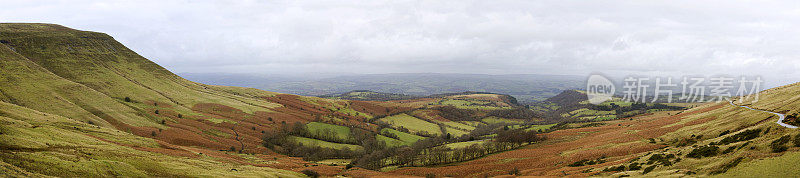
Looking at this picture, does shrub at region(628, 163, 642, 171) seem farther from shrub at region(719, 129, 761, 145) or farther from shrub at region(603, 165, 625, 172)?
shrub at region(719, 129, 761, 145)

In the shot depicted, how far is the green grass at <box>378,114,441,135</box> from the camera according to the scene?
169225mm

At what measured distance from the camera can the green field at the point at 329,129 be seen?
130250mm

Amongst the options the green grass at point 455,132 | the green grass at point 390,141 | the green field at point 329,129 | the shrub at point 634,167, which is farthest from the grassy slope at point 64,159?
the green grass at point 455,132

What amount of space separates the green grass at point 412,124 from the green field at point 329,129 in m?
38.9

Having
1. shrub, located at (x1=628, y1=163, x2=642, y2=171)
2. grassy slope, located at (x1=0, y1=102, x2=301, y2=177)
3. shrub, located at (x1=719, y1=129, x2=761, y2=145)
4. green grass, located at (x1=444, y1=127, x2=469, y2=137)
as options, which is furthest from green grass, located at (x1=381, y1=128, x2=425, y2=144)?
shrub, located at (x1=719, y1=129, x2=761, y2=145)

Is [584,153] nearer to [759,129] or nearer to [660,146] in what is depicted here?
[660,146]

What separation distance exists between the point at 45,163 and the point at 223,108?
108225 millimetres

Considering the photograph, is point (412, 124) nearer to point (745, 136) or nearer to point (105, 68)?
point (105, 68)

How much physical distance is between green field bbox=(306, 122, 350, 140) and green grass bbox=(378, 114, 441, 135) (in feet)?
128

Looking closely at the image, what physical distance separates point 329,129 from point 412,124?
203 ft

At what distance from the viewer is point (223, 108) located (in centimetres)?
12694

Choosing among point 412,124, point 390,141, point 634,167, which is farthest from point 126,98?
point 634,167

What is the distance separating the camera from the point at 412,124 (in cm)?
18225

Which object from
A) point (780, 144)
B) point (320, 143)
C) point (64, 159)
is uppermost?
point (780, 144)
